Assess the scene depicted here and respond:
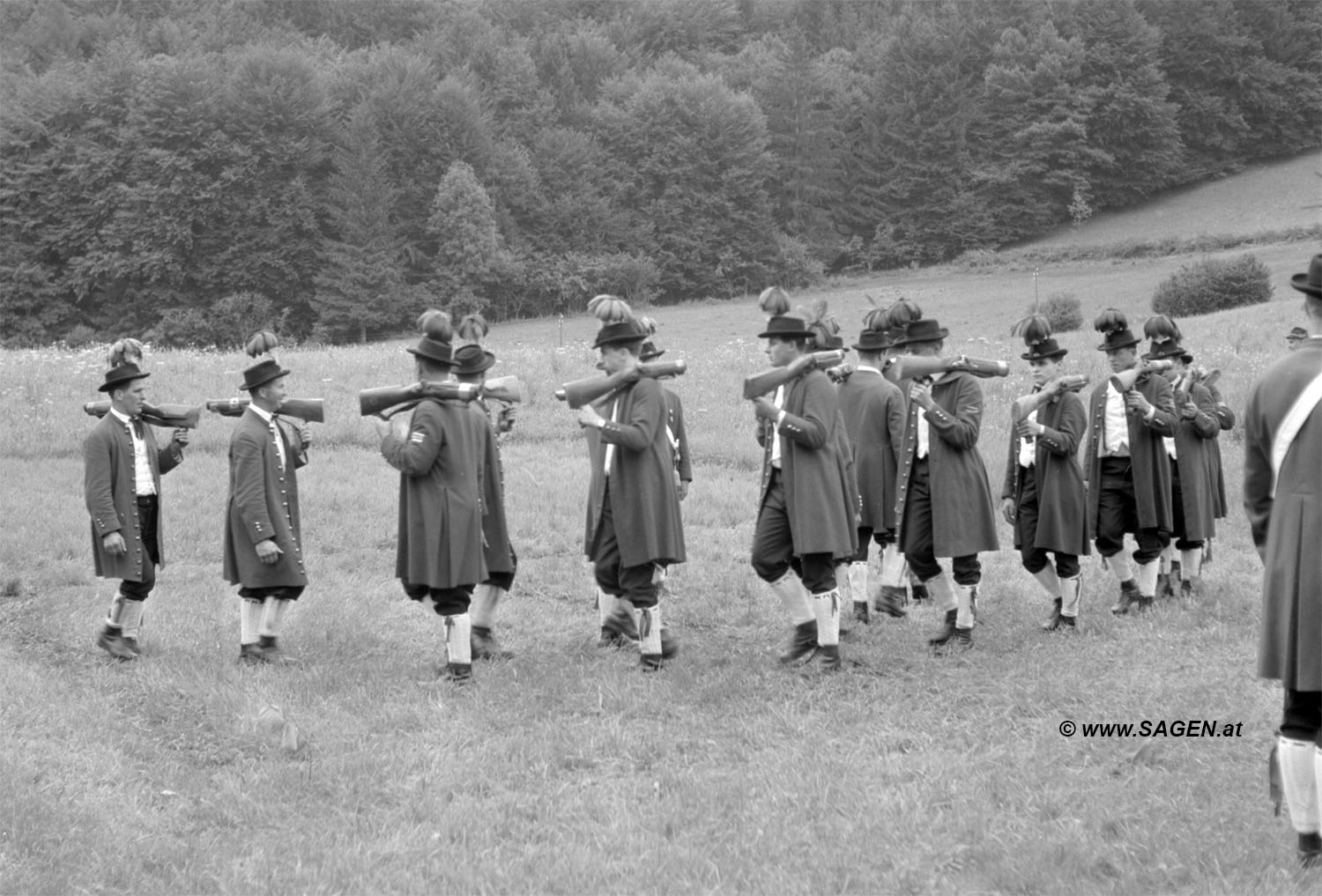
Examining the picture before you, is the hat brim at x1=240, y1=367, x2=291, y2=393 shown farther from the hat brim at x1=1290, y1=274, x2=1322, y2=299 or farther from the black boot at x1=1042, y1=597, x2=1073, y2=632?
the hat brim at x1=1290, y1=274, x2=1322, y2=299

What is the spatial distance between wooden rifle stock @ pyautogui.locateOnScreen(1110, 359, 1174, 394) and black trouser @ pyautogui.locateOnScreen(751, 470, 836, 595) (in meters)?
2.75

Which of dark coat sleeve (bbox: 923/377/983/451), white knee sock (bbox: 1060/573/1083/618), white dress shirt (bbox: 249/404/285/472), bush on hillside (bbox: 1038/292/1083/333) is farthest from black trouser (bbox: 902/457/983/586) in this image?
bush on hillside (bbox: 1038/292/1083/333)

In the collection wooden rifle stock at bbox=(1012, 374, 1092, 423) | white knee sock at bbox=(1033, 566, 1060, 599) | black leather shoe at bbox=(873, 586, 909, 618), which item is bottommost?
black leather shoe at bbox=(873, 586, 909, 618)

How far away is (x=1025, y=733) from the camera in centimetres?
808

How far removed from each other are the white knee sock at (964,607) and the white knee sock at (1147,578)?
1928 mm

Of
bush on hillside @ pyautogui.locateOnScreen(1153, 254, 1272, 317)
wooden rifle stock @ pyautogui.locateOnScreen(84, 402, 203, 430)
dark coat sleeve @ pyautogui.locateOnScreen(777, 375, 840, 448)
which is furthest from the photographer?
bush on hillside @ pyautogui.locateOnScreen(1153, 254, 1272, 317)

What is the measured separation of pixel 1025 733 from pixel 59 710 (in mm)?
5949

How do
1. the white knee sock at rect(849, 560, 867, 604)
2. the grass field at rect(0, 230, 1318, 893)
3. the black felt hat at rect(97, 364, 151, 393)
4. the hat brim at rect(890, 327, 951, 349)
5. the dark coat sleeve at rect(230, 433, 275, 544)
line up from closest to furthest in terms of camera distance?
1. the grass field at rect(0, 230, 1318, 893)
2. the dark coat sleeve at rect(230, 433, 275, 544)
3. the hat brim at rect(890, 327, 951, 349)
4. the black felt hat at rect(97, 364, 151, 393)
5. the white knee sock at rect(849, 560, 867, 604)

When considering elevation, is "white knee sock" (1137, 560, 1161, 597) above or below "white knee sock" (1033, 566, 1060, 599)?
below

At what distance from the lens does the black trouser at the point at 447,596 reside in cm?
973

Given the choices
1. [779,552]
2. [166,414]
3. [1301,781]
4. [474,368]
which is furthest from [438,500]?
[1301,781]

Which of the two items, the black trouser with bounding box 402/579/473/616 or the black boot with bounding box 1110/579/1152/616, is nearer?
the black trouser with bounding box 402/579/473/616

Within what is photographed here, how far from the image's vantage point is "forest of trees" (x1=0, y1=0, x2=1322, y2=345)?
196ft

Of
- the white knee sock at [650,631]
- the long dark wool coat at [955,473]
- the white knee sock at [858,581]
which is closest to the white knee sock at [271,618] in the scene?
the white knee sock at [650,631]
